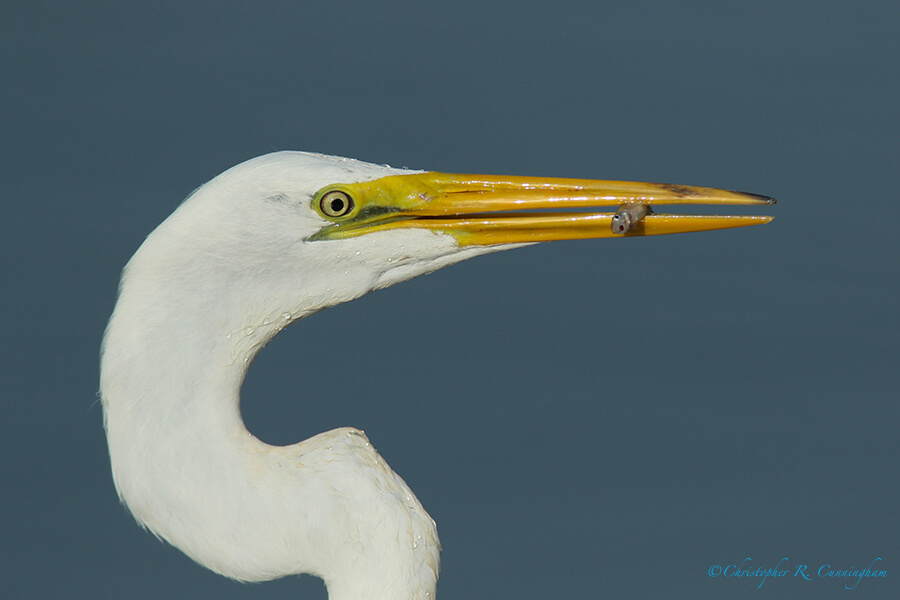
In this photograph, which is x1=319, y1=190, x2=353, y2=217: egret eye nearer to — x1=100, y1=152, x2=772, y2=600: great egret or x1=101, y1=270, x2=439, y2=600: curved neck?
x1=100, y1=152, x2=772, y2=600: great egret

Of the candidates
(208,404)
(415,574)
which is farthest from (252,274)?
(415,574)

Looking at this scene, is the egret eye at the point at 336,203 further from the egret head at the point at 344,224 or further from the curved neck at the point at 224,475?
the curved neck at the point at 224,475

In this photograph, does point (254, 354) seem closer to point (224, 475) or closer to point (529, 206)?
point (224, 475)

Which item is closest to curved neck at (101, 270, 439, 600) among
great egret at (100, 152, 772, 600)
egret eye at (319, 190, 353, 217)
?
great egret at (100, 152, 772, 600)

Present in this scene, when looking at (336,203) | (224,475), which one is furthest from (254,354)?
(336,203)

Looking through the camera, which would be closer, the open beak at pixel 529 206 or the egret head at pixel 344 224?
the egret head at pixel 344 224

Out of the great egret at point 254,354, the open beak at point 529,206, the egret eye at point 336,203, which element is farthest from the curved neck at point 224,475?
the open beak at point 529,206
